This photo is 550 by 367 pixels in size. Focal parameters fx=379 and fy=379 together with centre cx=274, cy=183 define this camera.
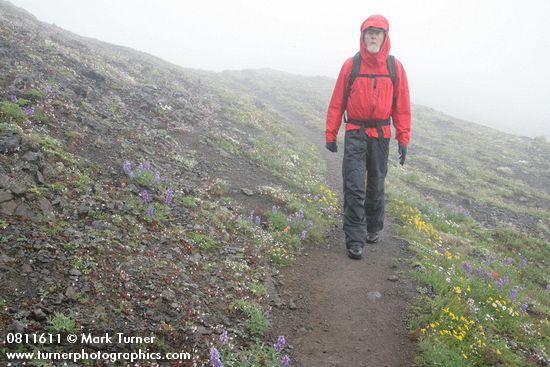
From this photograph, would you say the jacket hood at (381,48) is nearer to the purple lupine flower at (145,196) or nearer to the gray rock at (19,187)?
the purple lupine flower at (145,196)

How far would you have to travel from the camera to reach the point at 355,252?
9523 mm

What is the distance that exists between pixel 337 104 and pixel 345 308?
5019mm

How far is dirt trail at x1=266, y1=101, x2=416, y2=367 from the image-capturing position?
636 centimetres

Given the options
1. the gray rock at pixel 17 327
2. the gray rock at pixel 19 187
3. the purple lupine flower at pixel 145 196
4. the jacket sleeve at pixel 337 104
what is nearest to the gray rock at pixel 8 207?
the gray rock at pixel 19 187

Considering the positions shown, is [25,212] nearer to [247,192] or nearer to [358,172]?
[247,192]

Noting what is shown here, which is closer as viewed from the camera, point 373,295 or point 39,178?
point 39,178

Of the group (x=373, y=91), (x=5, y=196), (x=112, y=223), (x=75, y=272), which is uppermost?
(x=373, y=91)

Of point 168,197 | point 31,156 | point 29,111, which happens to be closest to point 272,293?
point 168,197

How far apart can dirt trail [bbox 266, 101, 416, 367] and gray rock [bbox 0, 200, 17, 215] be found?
4.93 m

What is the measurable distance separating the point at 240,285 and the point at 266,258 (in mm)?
1493

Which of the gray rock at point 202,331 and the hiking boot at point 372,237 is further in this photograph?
the hiking boot at point 372,237

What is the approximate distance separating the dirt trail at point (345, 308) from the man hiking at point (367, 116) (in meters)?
0.74

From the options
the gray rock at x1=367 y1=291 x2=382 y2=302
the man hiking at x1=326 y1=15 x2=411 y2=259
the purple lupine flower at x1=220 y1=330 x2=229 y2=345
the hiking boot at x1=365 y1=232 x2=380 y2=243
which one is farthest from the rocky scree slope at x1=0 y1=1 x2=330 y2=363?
the hiking boot at x1=365 y1=232 x2=380 y2=243

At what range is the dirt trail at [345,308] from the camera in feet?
20.9
